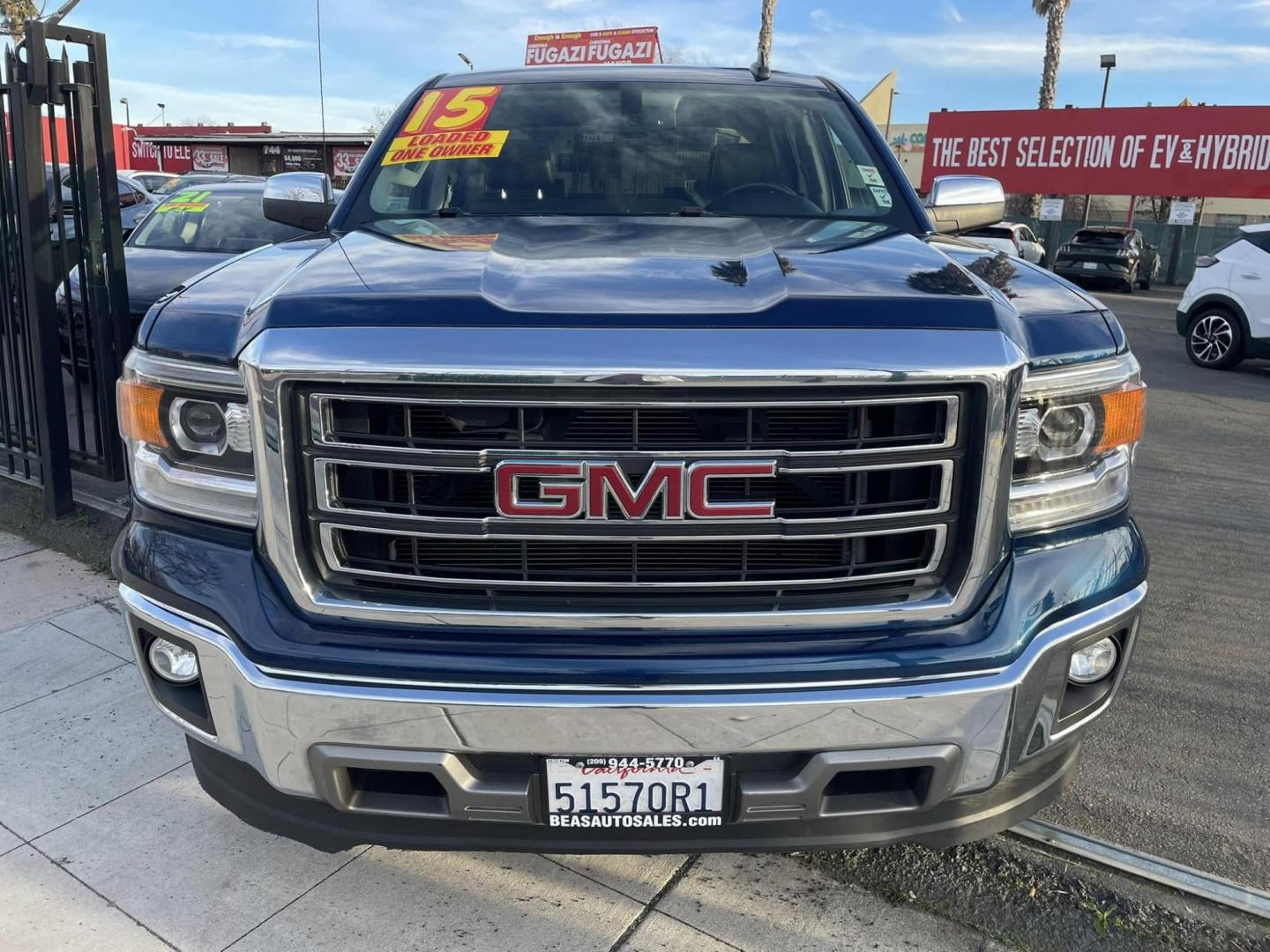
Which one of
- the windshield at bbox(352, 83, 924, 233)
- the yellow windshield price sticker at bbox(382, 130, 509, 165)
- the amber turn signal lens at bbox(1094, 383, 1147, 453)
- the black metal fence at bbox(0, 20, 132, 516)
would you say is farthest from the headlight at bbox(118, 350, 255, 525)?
the black metal fence at bbox(0, 20, 132, 516)

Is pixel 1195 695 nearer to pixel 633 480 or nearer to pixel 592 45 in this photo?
pixel 633 480

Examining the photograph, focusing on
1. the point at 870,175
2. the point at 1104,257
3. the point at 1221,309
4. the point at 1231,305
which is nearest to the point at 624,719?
the point at 870,175

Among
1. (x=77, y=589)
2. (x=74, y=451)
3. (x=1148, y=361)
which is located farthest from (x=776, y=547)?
(x=1148, y=361)

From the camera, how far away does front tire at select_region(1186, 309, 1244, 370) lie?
1075cm

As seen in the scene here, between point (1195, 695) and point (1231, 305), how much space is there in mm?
8814

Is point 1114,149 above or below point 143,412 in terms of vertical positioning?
above

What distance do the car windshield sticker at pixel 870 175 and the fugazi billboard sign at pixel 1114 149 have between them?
26.4 m

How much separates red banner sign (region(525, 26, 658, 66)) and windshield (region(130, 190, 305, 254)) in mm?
25407

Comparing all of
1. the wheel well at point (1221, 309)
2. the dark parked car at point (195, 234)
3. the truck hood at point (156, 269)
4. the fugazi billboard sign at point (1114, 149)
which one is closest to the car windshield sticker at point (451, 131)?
the truck hood at point (156, 269)

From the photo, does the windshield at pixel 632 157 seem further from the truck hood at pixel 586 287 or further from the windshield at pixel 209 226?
the windshield at pixel 209 226

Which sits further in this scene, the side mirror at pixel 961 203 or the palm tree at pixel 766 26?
the palm tree at pixel 766 26

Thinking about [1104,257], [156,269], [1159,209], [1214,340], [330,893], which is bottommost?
[330,893]

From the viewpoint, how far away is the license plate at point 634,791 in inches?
72.9

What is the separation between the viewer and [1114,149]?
2709cm
